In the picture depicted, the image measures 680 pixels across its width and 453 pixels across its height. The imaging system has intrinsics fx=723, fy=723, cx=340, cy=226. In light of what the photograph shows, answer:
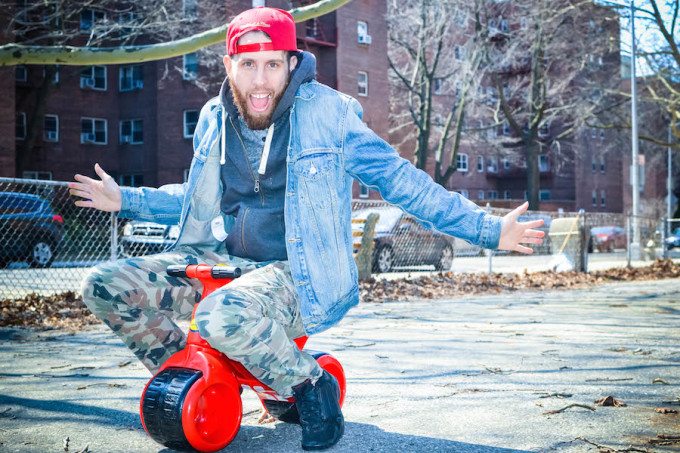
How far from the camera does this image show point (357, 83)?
1446 inches

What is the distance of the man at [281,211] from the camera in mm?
3201

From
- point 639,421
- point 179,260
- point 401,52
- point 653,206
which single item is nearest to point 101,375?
point 179,260

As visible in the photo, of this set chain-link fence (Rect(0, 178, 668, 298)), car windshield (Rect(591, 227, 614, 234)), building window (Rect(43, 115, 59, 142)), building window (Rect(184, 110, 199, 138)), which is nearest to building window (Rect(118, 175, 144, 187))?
building window (Rect(43, 115, 59, 142))

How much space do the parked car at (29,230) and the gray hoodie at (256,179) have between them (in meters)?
6.79

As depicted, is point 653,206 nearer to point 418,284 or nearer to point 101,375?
point 418,284

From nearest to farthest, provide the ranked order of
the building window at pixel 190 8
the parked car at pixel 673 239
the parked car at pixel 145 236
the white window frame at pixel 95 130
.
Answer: the parked car at pixel 145 236
the parked car at pixel 673 239
the building window at pixel 190 8
the white window frame at pixel 95 130

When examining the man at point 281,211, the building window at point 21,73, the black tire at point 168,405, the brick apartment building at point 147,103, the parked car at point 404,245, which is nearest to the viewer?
the black tire at point 168,405

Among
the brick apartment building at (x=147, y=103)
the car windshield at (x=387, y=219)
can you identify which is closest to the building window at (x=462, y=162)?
the brick apartment building at (x=147, y=103)

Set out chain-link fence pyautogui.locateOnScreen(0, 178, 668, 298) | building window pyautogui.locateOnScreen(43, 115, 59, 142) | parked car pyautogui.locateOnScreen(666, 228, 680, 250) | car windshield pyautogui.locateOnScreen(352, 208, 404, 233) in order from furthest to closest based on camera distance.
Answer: building window pyautogui.locateOnScreen(43, 115, 59, 142) < parked car pyautogui.locateOnScreen(666, 228, 680, 250) < car windshield pyautogui.locateOnScreen(352, 208, 404, 233) < chain-link fence pyautogui.locateOnScreen(0, 178, 668, 298)

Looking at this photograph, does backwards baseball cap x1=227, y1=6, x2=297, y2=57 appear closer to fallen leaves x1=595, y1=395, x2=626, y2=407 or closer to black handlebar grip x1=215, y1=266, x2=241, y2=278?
black handlebar grip x1=215, y1=266, x2=241, y2=278

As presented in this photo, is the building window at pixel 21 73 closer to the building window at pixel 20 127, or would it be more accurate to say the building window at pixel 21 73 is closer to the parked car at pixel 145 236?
the building window at pixel 20 127

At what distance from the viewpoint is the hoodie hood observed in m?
3.37

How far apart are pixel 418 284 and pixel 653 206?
44986 millimetres

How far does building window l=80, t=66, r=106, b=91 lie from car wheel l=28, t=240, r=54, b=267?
24.9m
